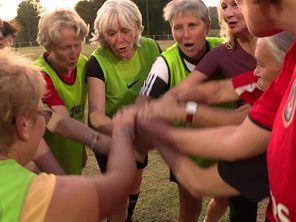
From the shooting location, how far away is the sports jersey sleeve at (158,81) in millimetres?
3469

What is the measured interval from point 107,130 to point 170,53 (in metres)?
1.05

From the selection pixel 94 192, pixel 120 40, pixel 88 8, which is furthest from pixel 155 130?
pixel 88 8

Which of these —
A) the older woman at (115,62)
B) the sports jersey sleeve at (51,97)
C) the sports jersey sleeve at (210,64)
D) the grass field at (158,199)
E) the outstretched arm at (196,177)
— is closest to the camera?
the outstretched arm at (196,177)

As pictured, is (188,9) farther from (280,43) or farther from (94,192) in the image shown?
(94,192)

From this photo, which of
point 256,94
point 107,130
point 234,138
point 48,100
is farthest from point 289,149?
point 48,100

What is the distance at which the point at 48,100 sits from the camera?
10.5 ft

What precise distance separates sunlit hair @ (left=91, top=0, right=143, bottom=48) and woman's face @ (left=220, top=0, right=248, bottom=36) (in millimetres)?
807

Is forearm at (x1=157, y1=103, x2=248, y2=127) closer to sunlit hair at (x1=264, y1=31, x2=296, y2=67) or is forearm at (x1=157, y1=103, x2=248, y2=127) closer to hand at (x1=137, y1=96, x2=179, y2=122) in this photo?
hand at (x1=137, y1=96, x2=179, y2=122)

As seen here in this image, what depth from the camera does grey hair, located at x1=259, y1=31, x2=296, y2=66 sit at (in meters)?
1.78

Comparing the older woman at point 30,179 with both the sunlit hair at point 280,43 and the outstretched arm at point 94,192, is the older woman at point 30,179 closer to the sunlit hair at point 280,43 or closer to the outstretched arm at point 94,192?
the outstretched arm at point 94,192

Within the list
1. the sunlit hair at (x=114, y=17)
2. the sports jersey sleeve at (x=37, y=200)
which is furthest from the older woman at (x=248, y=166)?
the sunlit hair at (x=114, y=17)

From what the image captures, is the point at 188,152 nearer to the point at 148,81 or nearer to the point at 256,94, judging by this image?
the point at 256,94

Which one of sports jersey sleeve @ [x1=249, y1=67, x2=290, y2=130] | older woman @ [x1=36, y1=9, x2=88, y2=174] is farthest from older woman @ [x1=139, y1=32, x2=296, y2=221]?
older woman @ [x1=36, y1=9, x2=88, y2=174]

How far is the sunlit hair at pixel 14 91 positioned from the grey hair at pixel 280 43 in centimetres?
102
